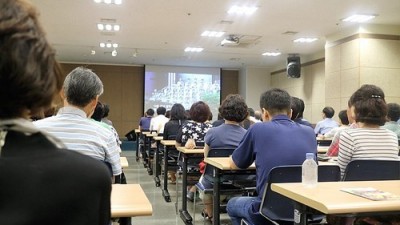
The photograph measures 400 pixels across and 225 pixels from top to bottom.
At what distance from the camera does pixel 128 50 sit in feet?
34.4

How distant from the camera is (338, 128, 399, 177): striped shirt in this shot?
7.40ft

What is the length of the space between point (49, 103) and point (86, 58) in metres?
12.2

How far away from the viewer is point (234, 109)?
3254mm

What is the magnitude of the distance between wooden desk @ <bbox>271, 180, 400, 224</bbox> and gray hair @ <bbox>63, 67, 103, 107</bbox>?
105 centimetres

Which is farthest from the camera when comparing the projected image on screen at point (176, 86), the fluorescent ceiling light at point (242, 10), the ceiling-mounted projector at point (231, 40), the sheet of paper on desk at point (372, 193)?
the projected image on screen at point (176, 86)

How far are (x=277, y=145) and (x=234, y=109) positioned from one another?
43.0 inches

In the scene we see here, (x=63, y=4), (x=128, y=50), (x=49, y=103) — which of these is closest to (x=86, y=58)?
(x=128, y=50)

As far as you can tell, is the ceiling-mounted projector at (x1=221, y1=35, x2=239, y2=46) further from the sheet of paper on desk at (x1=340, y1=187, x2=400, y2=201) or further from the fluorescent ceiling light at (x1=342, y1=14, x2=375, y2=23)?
the sheet of paper on desk at (x1=340, y1=187, x2=400, y2=201)

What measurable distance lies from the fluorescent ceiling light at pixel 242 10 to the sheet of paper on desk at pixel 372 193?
16.0 feet

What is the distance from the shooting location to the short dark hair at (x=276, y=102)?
238 cm

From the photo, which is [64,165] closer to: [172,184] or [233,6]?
[172,184]

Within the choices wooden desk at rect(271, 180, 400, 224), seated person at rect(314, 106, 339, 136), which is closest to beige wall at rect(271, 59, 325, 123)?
seated person at rect(314, 106, 339, 136)

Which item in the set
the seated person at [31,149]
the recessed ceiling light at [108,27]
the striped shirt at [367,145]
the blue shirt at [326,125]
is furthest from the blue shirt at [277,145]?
the recessed ceiling light at [108,27]

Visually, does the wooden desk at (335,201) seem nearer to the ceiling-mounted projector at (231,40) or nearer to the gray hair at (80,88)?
the gray hair at (80,88)
